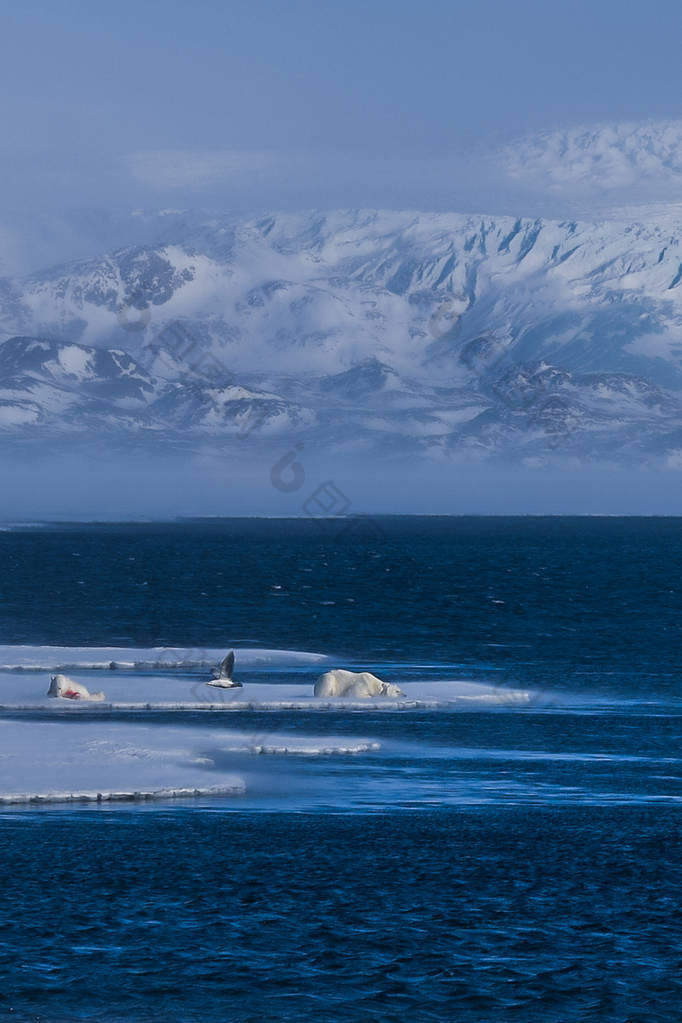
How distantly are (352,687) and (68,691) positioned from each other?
34.9 ft

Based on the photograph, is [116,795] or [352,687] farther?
[352,687]

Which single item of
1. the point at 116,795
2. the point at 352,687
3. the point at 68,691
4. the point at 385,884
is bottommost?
the point at 385,884

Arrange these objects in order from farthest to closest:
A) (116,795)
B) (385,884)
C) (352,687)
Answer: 1. (352,687)
2. (116,795)
3. (385,884)

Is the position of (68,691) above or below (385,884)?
above

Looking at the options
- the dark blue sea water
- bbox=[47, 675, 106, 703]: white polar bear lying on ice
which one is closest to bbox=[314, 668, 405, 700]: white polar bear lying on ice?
the dark blue sea water

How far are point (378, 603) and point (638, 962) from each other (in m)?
116

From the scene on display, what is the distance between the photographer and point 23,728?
172 ft

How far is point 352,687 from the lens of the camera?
65500mm

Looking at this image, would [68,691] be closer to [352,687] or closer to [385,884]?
[352,687]

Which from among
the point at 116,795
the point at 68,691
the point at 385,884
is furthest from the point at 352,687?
the point at 385,884

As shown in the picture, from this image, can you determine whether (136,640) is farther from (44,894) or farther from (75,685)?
(44,894)

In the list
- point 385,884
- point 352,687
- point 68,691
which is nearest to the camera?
point 385,884

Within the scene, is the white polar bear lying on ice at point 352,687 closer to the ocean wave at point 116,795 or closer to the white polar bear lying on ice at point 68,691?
the white polar bear lying on ice at point 68,691

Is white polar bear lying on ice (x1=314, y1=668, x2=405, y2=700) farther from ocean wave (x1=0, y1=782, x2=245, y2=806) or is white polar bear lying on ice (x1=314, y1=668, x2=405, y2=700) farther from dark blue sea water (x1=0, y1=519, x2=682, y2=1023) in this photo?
ocean wave (x1=0, y1=782, x2=245, y2=806)
